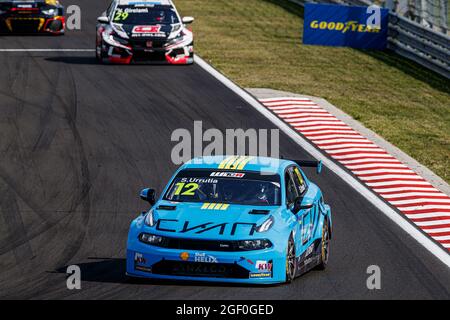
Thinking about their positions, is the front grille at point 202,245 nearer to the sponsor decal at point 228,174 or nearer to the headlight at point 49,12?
the sponsor decal at point 228,174

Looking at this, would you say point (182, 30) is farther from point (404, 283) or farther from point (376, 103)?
point (404, 283)

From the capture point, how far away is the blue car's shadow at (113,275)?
12719 mm

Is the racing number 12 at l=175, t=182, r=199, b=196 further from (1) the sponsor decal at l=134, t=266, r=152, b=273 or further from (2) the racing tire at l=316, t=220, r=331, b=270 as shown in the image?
(2) the racing tire at l=316, t=220, r=331, b=270

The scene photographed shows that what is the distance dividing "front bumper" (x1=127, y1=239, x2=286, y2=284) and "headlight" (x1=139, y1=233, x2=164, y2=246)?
8cm

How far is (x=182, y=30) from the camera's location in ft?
95.5

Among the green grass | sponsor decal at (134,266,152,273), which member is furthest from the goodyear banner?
sponsor decal at (134,266,152,273)

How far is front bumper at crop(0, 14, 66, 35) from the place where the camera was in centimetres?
3250

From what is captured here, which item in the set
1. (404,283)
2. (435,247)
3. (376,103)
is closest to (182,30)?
(376,103)

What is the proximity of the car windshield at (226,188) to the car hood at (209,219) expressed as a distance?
0.22m

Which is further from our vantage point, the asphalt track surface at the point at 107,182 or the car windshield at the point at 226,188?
the car windshield at the point at 226,188

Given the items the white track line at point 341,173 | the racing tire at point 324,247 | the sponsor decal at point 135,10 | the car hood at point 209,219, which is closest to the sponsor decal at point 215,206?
the car hood at point 209,219

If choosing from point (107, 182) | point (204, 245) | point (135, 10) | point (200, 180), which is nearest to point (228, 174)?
point (200, 180)
